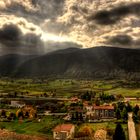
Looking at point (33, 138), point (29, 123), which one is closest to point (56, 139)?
point (33, 138)

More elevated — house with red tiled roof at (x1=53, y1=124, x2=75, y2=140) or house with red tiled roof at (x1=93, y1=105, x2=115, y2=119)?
house with red tiled roof at (x1=93, y1=105, x2=115, y2=119)

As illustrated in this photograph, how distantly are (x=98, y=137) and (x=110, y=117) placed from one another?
4772cm

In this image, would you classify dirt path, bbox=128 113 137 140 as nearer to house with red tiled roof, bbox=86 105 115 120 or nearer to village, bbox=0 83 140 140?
village, bbox=0 83 140 140

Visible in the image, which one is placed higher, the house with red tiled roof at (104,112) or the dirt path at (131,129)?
the house with red tiled roof at (104,112)

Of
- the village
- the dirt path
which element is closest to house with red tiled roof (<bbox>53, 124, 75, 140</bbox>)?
the village

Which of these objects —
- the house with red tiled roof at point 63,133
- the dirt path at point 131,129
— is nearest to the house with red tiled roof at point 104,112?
the dirt path at point 131,129

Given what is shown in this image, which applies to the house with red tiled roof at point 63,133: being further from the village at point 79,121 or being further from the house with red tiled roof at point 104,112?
the house with red tiled roof at point 104,112

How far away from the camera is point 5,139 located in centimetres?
8212

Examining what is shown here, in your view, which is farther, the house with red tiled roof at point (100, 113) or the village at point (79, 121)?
the house with red tiled roof at point (100, 113)

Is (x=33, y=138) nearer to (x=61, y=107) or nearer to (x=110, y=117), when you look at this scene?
(x=110, y=117)

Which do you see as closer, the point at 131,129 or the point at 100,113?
the point at 131,129

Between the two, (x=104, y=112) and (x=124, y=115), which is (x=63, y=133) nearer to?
(x=124, y=115)

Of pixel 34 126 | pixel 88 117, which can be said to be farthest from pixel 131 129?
pixel 88 117

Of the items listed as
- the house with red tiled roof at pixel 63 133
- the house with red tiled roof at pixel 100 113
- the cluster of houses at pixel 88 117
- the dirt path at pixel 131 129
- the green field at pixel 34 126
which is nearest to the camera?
the dirt path at pixel 131 129
